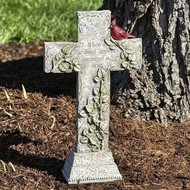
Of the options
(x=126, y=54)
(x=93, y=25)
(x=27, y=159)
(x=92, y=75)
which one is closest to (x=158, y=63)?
(x=126, y=54)

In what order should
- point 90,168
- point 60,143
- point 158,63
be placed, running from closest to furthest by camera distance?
1. point 90,168
2. point 60,143
3. point 158,63

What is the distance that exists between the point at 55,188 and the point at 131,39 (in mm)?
1120

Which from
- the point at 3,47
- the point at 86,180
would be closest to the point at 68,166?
the point at 86,180

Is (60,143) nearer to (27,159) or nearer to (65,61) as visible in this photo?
(27,159)

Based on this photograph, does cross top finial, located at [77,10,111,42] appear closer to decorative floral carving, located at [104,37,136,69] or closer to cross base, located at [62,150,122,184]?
decorative floral carving, located at [104,37,136,69]

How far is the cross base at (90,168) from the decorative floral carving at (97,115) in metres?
0.07

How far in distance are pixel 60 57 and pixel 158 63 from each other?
1211 millimetres

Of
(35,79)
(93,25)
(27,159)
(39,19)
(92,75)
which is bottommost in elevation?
(27,159)

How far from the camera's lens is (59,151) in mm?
6000

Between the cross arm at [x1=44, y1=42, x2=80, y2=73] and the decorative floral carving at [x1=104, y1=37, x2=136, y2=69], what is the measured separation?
0.82ft

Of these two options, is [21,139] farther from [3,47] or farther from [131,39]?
[3,47]

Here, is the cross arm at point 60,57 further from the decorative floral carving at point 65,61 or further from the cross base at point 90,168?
the cross base at point 90,168

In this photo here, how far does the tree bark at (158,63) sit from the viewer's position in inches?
244

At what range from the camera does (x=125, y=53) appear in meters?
5.45
